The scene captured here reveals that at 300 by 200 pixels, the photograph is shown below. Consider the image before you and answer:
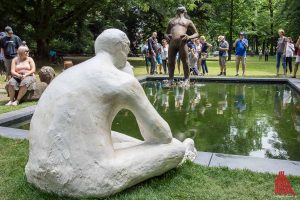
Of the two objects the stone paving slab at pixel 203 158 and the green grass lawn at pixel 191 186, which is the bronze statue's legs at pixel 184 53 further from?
the green grass lawn at pixel 191 186

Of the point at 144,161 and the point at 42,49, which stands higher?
the point at 42,49

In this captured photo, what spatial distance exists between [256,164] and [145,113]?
5.25ft

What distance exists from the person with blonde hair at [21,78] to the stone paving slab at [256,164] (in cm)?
595

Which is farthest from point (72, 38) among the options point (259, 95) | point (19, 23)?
point (259, 95)

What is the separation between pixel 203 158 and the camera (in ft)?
14.7

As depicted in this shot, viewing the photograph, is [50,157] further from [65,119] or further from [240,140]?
[240,140]

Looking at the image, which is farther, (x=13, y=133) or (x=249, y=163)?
(x=13, y=133)

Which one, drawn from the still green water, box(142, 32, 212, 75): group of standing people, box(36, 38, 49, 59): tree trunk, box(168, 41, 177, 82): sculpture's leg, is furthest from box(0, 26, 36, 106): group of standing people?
box(36, 38, 49, 59): tree trunk

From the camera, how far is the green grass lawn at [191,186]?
3529 millimetres

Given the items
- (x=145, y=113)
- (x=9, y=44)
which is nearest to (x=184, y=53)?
(x=9, y=44)

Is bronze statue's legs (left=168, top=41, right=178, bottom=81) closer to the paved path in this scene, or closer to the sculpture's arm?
the paved path

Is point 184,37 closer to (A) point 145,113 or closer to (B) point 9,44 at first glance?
(B) point 9,44

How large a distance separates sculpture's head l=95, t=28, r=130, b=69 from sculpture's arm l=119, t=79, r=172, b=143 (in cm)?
31

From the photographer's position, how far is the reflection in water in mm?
5297
